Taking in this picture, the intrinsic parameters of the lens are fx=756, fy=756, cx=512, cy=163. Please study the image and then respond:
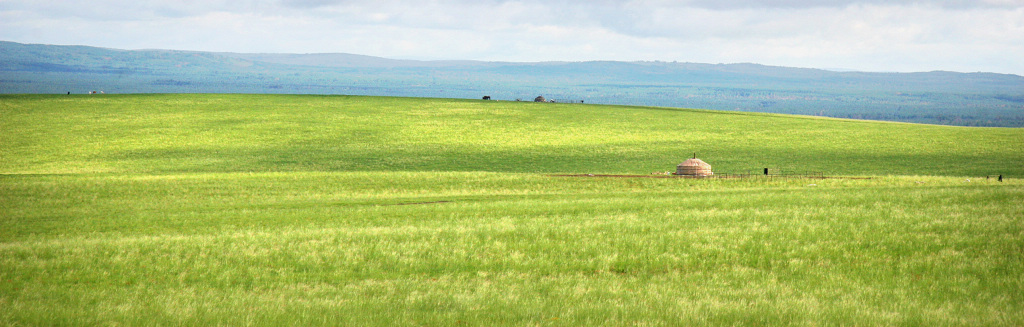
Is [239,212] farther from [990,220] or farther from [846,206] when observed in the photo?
[990,220]

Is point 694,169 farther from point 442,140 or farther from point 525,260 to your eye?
point 525,260

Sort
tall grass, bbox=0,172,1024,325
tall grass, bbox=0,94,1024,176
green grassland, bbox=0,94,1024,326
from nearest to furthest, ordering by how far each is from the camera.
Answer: tall grass, bbox=0,172,1024,325
green grassland, bbox=0,94,1024,326
tall grass, bbox=0,94,1024,176

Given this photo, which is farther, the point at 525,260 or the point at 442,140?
the point at 442,140

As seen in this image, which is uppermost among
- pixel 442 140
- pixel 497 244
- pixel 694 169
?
pixel 497 244

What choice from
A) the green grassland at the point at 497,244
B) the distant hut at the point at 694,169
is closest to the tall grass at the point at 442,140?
the green grassland at the point at 497,244

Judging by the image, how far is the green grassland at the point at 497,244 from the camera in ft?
45.0

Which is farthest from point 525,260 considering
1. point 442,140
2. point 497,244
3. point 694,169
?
point 442,140

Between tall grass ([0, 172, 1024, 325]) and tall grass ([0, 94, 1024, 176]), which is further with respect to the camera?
tall grass ([0, 94, 1024, 176])

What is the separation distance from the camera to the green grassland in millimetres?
13719

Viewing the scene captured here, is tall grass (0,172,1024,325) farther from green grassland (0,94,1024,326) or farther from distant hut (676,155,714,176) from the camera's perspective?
distant hut (676,155,714,176)

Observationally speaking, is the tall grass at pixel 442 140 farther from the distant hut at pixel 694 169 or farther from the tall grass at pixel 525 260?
the tall grass at pixel 525 260

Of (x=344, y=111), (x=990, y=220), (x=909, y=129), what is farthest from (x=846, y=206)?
(x=344, y=111)

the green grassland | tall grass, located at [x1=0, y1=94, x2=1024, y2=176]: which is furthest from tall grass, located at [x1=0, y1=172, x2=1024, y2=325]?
tall grass, located at [x1=0, y1=94, x2=1024, y2=176]

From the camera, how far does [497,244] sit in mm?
20922
